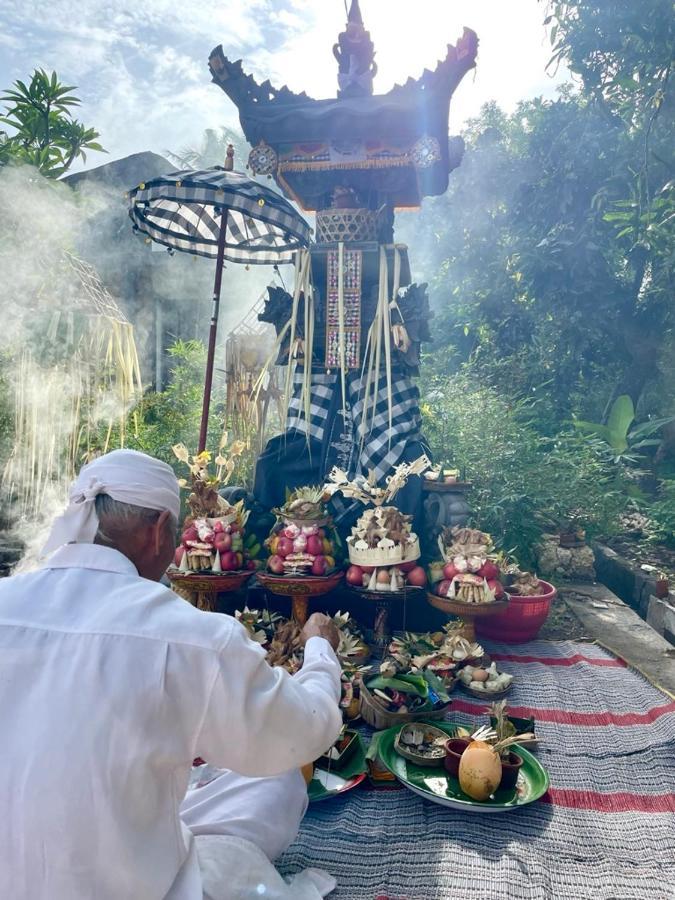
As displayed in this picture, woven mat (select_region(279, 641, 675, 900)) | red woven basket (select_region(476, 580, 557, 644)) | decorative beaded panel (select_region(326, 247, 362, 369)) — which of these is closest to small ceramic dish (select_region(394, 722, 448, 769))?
woven mat (select_region(279, 641, 675, 900))

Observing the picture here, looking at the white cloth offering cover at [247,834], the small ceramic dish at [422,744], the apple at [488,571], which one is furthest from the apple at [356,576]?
the white cloth offering cover at [247,834]

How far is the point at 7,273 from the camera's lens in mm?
8461

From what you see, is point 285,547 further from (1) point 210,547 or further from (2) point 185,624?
(2) point 185,624

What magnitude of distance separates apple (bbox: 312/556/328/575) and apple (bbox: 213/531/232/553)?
2.03 ft

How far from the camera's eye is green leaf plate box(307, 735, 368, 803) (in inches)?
111

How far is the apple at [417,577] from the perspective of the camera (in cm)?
Answer: 446

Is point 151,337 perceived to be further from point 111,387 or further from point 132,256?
point 111,387

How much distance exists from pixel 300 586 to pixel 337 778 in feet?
4.79

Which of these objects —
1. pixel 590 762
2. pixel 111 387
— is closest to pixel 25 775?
pixel 590 762

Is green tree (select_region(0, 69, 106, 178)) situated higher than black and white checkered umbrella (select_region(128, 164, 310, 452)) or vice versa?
green tree (select_region(0, 69, 106, 178))

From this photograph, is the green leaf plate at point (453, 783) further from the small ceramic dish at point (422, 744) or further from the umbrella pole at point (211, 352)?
the umbrella pole at point (211, 352)

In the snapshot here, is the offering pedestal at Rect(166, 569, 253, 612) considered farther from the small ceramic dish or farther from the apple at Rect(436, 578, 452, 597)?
the small ceramic dish

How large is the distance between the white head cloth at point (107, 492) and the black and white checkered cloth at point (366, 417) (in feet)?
11.6

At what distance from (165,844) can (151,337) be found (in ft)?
42.2
